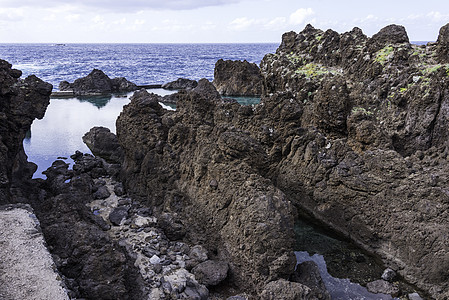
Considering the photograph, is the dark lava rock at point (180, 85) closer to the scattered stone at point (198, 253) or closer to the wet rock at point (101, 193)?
the wet rock at point (101, 193)

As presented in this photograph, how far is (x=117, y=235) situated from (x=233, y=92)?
142 ft

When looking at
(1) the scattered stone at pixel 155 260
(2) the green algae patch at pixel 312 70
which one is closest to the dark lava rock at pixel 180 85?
(2) the green algae patch at pixel 312 70

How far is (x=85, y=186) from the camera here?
17.6 metres

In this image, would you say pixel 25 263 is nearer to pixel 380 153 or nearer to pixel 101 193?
pixel 101 193

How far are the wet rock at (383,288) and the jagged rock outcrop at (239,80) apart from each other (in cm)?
4442

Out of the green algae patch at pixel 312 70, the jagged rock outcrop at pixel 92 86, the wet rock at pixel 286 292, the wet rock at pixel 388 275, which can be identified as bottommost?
the wet rock at pixel 388 275

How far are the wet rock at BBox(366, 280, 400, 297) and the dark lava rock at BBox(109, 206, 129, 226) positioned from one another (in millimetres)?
9618

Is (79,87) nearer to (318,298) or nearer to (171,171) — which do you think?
(171,171)

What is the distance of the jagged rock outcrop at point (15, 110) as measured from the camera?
15195 millimetres

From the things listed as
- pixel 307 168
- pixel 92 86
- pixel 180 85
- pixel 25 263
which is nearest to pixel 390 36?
pixel 307 168

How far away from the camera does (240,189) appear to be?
1267 cm

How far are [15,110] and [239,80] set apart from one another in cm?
4177

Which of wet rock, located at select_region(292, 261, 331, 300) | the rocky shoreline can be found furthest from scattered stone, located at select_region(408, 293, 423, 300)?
wet rock, located at select_region(292, 261, 331, 300)

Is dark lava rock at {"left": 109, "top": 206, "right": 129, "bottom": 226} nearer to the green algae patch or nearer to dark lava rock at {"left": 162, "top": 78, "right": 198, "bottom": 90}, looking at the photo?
the green algae patch
